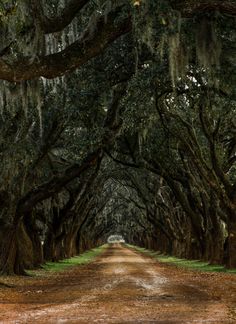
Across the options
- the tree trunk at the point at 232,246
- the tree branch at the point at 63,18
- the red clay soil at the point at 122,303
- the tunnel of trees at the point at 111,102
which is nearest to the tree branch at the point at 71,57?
the tunnel of trees at the point at 111,102

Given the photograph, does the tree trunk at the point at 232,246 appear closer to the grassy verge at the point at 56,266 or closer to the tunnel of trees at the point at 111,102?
the tunnel of trees at the point at 111,102

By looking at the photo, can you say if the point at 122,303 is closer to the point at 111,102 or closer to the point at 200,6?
the point at 200,6

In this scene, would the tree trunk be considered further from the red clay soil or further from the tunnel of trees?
the red clay soil

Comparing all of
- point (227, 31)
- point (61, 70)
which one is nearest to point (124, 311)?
point (61, 70)

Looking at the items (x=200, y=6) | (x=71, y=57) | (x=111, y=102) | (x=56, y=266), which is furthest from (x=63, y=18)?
(x=56, y=266)

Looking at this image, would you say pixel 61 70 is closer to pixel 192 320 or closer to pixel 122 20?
pixel 122 20

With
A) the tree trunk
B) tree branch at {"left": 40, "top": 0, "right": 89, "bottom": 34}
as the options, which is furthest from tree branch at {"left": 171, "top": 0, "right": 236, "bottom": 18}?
the tree trunk

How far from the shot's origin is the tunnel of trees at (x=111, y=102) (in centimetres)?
1129

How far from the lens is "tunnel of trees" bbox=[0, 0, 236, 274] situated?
11289mm

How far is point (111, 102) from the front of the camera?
2162 centimetres

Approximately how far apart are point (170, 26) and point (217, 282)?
9.80 meters

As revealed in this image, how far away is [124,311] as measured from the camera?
1096 centimetres

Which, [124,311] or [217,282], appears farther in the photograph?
[217,282]

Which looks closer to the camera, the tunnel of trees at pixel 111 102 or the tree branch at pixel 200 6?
the tree branch at pixel 200 6
